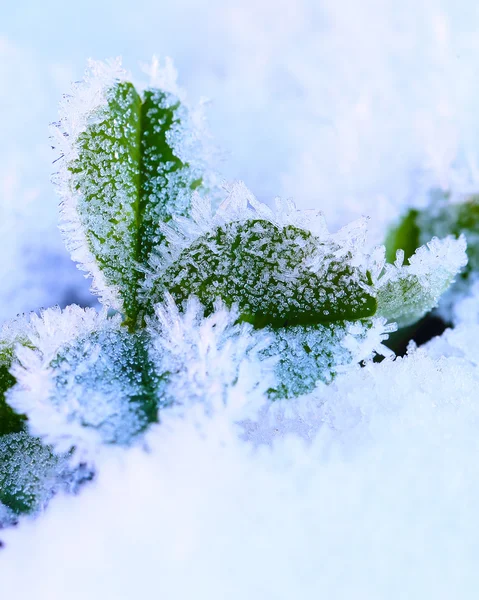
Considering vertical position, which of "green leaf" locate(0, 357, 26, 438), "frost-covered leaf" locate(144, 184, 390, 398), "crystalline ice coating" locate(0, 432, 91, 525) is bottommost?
"crystalline ice coating" locate(0, 432, 91, 525)

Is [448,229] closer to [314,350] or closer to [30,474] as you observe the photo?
[314,350]

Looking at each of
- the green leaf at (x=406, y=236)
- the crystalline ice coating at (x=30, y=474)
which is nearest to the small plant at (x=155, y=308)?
the crystalline ice coating at (x=30, y=474)

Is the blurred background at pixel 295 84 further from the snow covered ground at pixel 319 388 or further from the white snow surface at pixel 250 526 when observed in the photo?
the white snow surface at pixel 250 526

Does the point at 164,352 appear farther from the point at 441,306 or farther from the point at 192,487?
the point at 441,306

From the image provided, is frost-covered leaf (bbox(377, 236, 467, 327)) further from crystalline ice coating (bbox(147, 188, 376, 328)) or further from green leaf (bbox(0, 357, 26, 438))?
green leaf (bbox(0, 357, 26, 438))

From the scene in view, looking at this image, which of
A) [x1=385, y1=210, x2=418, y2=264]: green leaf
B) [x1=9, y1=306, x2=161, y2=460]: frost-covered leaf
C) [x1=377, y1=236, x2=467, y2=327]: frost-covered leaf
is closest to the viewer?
[x1=9, y1=306, x2=161, y2=460]: frost-covered leaf

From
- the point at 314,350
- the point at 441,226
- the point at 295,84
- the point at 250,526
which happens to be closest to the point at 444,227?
the point at 441,226

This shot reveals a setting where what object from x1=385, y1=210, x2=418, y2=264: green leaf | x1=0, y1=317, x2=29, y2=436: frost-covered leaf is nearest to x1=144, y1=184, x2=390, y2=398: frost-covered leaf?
x1=0, y1=317, x2=29, y2=436: frost-covered leaf
